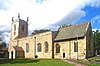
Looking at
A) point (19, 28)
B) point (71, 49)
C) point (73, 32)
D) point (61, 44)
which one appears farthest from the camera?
point (19, 28)

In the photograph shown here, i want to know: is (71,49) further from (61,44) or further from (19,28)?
(19,28)

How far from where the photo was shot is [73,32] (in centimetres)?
5788

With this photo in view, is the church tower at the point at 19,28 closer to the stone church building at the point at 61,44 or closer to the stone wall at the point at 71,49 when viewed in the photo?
the stone church building at the point at 61,44

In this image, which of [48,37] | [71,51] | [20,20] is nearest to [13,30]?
[20,20]

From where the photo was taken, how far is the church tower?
92938 mm

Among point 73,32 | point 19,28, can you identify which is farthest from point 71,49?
point 19,28

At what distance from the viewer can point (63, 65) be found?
126 feet

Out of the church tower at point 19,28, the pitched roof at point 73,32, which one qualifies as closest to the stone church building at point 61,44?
the pitched roof at point 73,32

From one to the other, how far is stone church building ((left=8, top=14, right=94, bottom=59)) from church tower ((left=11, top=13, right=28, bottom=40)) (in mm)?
7909

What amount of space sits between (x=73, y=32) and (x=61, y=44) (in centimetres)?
523

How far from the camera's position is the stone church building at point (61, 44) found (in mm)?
53781

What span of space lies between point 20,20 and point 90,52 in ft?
151

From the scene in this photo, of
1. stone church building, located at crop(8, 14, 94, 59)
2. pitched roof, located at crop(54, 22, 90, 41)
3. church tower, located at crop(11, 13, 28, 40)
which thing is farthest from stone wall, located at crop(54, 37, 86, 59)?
church tower, located at crop(11, 13, 28, 40)

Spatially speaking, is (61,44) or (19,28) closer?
(61,44)
